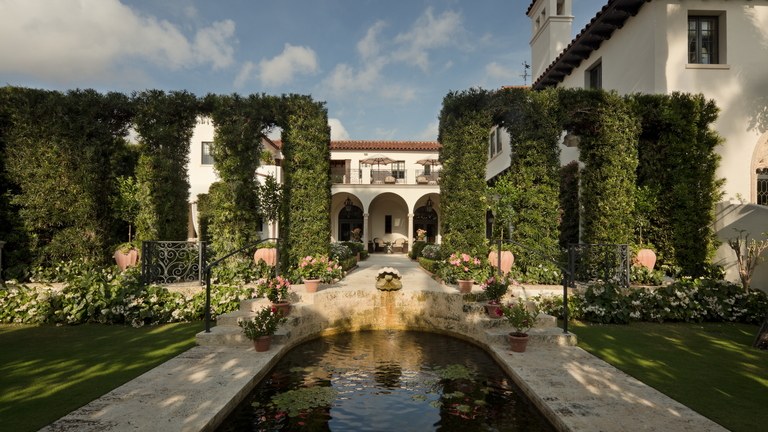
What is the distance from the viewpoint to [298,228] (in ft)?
35.0

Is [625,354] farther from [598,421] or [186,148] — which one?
[186,148]

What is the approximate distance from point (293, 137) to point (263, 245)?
302 centimetres

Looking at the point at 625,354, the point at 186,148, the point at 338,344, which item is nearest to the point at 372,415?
the point at 338,344

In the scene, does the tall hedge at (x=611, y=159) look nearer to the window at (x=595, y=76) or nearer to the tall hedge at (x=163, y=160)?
the window at (x=595, y=76)

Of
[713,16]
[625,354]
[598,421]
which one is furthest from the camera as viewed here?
[713,16]

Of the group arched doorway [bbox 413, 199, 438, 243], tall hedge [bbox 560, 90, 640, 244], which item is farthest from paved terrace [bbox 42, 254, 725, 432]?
arched doorway [bbox 413, 199, 438, 243]

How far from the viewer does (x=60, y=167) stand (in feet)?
33.9

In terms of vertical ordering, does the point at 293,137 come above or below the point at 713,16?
below

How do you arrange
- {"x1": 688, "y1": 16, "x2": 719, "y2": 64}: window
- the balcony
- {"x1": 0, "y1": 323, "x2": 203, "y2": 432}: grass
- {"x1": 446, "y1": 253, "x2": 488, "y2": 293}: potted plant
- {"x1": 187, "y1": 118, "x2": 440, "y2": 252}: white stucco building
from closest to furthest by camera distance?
{"x1": 0, "y1": 323, "x2": 203, "y2": 432}: grass → {"x1": 446, "y1": 253, "x2": 488, "y2": 293}: potted plant → {"x1": 688, "y1": 16, "x2": 719, "y2": 64}: window → {"x1": 187, "y1": 118, "x2": 440, "y2": 252}: white stucco building → the balcony

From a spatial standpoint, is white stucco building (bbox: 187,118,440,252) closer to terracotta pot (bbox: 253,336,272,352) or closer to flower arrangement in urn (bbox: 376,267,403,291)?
flower arrangement in urn (bbox: 376,267,403,291)

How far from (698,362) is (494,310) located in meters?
3.09

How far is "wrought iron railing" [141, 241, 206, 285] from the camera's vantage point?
29.9 feet

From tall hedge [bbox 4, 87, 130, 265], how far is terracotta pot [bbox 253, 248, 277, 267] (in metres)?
4.31

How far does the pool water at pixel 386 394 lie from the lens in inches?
171
